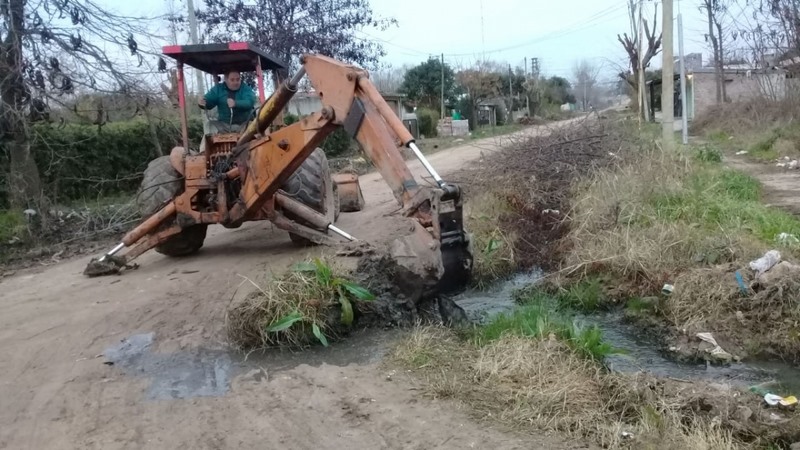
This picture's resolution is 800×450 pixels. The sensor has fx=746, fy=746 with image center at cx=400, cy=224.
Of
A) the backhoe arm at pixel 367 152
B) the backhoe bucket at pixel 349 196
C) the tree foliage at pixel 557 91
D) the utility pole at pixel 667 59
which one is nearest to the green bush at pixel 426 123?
the tree foliage at pixel 557 91

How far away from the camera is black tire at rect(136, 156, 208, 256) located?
853 cm

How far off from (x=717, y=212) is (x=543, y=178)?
9.43 ft

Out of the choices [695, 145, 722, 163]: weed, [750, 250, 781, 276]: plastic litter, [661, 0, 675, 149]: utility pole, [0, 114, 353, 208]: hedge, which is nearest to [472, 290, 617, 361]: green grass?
[750, 250, 781, 276]: plastic litter

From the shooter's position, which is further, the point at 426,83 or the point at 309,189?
the point at 426,83

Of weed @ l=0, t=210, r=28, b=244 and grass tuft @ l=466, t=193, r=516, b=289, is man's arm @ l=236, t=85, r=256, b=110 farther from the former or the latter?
weed @ l=0, t=210, r=28, b=244

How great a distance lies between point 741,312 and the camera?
6672 millimetres

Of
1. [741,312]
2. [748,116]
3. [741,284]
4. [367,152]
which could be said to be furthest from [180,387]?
[748,116]

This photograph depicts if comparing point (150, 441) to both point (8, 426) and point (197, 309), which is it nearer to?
point (8, 426)

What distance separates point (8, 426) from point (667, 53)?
45.9 ft

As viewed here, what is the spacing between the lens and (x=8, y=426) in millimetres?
4523

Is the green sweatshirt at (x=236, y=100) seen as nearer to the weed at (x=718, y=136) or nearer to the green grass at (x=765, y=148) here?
the green grass at (x=765, y=148)

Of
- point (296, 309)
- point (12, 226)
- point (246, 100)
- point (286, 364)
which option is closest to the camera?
point (286, 364)

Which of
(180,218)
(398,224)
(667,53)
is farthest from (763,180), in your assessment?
→ (180,218)

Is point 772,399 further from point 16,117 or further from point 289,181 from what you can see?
point 16,117
